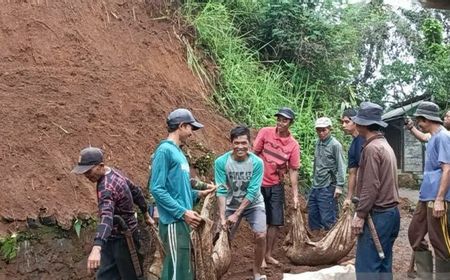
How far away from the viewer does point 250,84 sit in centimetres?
1035

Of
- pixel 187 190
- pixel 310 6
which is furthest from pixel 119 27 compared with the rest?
pixel 187 190

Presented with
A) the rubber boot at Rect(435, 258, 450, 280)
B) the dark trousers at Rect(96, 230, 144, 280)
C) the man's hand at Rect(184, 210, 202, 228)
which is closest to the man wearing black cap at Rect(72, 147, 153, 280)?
the dark trousers at Rect(96, 230, 144, 280)

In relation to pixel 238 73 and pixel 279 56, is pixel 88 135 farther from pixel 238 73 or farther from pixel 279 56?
pixel 279 56

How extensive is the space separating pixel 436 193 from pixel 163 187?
2698 mm

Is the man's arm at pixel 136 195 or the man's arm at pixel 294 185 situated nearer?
the man's arm at pixel 136 195

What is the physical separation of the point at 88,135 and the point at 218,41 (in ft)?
13.3

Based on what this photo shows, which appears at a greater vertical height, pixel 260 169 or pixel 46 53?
pixel 46 53

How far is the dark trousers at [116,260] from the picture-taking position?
497cm

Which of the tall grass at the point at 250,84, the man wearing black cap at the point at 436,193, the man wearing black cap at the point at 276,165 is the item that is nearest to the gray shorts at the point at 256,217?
the man wearing black cap at the point at 276,165

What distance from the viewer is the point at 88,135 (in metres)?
7.45

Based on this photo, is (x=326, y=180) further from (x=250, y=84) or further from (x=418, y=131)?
(x=250, y=84)

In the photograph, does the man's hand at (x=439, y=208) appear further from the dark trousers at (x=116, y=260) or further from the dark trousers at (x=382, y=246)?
the dark trousers at (x=116, y=260)

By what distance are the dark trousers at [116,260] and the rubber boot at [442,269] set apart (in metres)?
2.94

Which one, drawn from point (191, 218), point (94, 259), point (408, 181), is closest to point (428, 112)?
point (191, 218)
